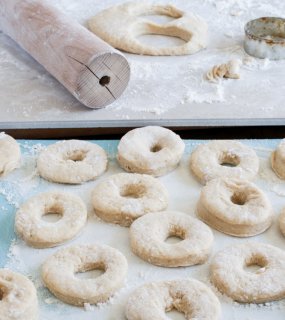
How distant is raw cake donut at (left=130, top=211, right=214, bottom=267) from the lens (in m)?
1.82

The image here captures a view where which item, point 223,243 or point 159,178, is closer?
point 223,243

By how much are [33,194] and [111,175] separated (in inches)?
11.0

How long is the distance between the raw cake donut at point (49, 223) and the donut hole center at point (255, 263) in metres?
0.53

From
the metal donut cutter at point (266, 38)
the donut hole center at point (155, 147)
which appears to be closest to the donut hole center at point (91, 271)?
the donut hole center at point (155, 147)

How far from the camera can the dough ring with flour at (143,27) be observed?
2.95m

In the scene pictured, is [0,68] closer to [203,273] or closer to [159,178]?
[159,178]

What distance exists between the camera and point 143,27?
10.3 feet

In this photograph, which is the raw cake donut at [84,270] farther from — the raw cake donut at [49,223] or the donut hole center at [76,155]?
the donut hole center at [76,155]

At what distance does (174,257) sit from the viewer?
181 centimetres

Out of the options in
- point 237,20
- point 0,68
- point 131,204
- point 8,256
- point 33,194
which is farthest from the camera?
point 237,20

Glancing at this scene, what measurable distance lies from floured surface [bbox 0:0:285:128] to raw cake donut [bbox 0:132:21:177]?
0.22 m

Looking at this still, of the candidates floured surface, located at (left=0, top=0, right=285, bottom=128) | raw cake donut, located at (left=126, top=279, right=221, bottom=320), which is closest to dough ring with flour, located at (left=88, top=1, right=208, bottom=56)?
floured surface, located at (left=0, top=0, right=285, bottom=128)

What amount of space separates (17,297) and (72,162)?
0.67 meters

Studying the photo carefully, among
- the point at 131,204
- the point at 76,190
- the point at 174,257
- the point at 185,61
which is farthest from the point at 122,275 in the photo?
the point at 185,61
